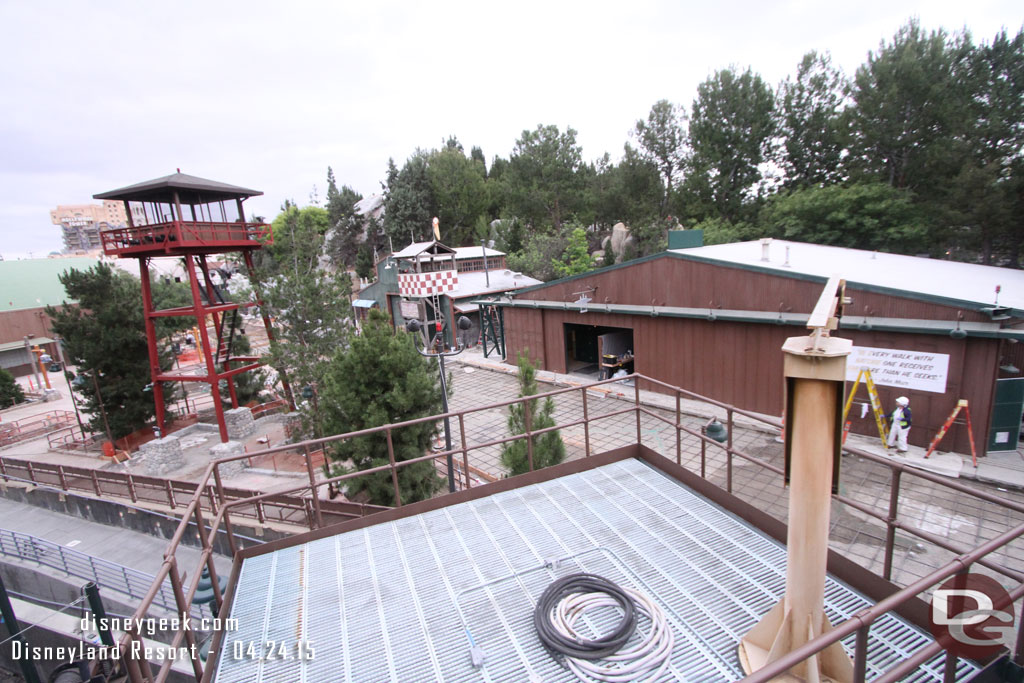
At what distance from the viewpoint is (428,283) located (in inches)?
680

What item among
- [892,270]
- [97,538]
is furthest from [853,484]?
[97,538]

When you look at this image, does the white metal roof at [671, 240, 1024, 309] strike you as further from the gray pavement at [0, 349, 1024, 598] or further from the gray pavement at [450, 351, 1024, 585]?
the gray pavement at [450, 351, 1024, 585]

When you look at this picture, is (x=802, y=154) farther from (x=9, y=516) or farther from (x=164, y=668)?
(x=9, y=516)

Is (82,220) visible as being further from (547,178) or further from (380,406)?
(380,406)

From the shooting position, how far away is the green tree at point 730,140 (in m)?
33.2

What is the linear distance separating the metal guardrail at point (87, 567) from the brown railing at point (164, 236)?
8.26 metres

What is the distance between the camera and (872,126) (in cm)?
2638

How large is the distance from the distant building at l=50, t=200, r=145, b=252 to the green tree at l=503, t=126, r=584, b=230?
117323mm

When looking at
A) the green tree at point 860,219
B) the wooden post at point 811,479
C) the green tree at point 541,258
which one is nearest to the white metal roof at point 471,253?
the green tree at point 541,258

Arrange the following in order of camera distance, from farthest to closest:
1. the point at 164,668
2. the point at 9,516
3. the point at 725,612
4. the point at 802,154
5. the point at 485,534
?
1. the point at 802,154
2. the point at 9,516
3. the point at 485,534
4. the point at 725,612
5. the point at 164,668

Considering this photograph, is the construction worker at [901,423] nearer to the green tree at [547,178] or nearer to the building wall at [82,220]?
the green tree at [547,178]

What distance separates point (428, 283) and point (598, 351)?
6.77 metres

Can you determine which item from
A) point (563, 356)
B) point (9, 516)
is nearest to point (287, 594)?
point (563, 356)

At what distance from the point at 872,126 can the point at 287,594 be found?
3372 centimetres
